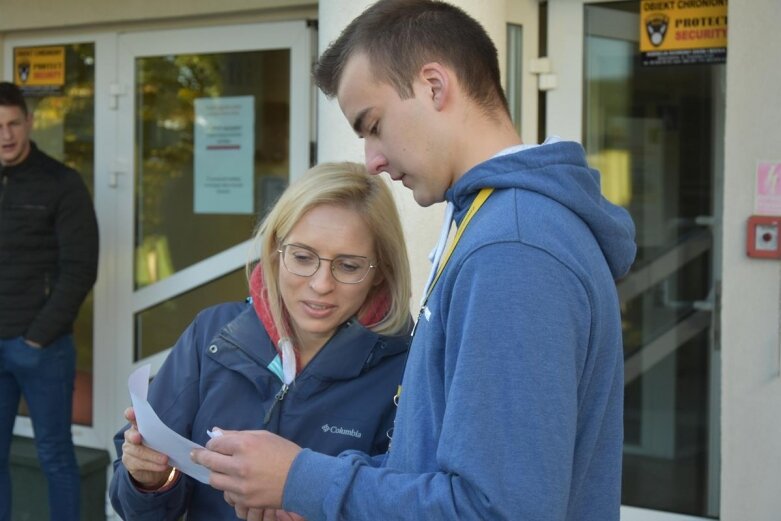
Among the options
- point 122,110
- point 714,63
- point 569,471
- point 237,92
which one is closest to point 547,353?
point 569,471

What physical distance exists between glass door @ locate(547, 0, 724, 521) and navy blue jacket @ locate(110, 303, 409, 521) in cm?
246

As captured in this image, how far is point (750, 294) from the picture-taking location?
3701 mm

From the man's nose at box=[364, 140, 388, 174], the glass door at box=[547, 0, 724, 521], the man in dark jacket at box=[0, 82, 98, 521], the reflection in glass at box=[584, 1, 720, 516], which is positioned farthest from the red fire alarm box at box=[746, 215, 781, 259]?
the man in dark jacket at box=[0, 82, 98, 521]

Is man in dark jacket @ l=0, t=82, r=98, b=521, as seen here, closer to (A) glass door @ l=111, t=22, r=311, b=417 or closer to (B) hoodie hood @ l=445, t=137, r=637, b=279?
(A) glass door @ l=111, t=22, r=311, b=417

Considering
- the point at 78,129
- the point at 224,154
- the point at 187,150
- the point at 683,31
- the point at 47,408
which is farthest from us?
the point at 78,129

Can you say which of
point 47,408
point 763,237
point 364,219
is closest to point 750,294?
point 763,237

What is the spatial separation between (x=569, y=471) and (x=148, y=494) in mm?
1073

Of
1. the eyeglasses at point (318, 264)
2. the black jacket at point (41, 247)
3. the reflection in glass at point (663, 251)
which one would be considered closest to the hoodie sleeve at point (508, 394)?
the eyeglasses at point (318, 264)

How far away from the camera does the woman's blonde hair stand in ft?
7.01

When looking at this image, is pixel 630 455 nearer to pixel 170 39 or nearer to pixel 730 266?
pixel 730 266

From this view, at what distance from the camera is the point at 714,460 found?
4281mm

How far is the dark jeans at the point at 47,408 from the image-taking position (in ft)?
15.3

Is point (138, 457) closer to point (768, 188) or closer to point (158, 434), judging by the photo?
point (158, 434)

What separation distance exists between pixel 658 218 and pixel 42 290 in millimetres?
2996
